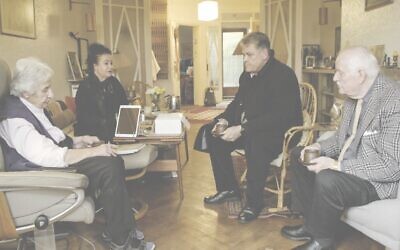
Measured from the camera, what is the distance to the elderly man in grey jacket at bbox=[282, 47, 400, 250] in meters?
1.94

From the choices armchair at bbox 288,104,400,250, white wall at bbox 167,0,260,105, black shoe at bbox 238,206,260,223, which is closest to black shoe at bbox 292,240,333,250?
armchair at bbox 288,104,400,250

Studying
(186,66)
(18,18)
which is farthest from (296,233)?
(186,66)

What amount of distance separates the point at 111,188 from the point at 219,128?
43.6 inches

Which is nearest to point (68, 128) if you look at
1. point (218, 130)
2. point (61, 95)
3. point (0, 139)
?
point (61, 95)

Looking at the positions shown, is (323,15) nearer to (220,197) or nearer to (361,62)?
(220,197)

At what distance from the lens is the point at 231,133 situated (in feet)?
9.88

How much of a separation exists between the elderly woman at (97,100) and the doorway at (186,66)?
27.6 ft

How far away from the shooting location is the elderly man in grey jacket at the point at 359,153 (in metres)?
1.94

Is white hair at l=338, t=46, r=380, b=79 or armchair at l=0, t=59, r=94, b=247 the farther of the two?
white hair at l=338, t=46, r=380, b=79

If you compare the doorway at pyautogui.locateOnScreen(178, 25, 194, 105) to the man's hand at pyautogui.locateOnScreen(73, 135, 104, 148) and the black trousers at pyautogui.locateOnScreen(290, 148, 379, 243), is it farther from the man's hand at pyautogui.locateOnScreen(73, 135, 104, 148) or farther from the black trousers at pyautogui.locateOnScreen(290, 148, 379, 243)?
the black trousers at pyautogui.locateOnScreen(290, 148, 379, 243)

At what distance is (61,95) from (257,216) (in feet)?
11.0

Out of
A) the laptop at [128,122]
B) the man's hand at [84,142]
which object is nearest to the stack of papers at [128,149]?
the man's hand at [84,142]

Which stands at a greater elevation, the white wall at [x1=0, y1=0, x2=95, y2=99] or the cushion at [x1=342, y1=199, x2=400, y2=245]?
the white wall at [x1=0, y1=0, x2=95, y2=99]

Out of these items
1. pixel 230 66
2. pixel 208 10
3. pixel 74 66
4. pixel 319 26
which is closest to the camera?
pixel 74 66
